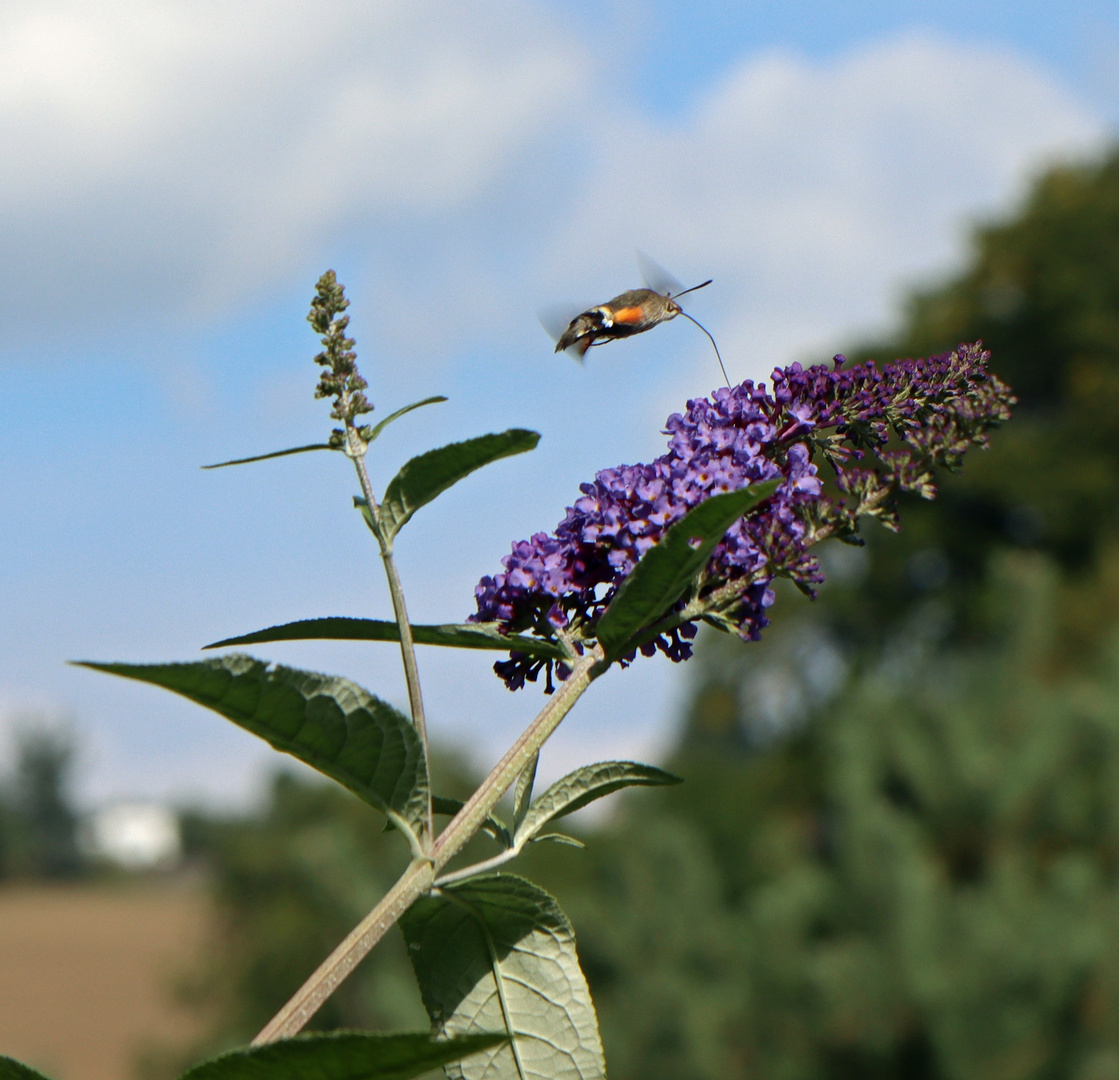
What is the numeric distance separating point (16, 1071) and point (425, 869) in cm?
45

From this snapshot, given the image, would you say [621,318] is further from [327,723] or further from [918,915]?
[918,915]

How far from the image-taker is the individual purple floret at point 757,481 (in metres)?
1.76

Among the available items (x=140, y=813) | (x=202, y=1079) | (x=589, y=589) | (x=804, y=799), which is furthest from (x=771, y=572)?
(x=140, y=813)

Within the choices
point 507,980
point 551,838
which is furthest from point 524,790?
point 507,980

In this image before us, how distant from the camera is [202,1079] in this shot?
3.95 ft

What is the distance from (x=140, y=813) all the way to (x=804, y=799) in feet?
329

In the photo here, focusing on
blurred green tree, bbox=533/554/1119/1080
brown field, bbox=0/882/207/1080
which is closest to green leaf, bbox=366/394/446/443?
blurred green tree, bbox=533/554/1119/1080

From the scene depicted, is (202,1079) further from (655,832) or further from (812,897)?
(655,832)

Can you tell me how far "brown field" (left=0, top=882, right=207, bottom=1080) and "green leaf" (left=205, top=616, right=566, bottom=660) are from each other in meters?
21.0

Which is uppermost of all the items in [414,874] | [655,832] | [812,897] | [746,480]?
[746,480]

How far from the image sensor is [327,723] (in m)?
1.44

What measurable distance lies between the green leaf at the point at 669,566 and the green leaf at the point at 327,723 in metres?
0.29

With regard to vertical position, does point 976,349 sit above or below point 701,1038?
above

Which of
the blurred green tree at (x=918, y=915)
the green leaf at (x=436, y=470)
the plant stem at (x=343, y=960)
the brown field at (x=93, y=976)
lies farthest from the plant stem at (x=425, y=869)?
the brown field at (x=93, y=976)
